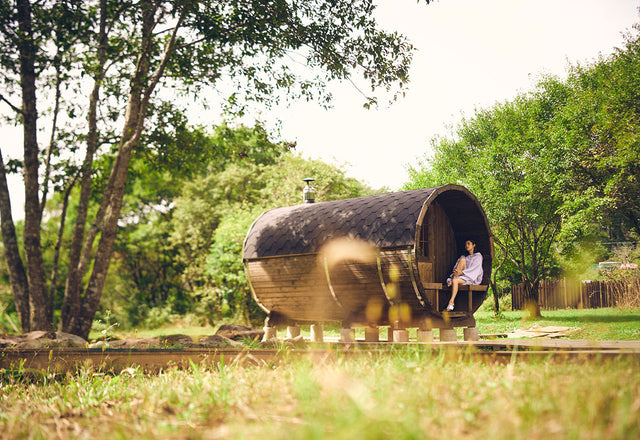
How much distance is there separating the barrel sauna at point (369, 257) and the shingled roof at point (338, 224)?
22 mm

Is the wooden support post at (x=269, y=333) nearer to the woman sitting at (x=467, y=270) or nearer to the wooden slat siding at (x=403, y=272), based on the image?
the wooden slat siding at (x=403, y=272)

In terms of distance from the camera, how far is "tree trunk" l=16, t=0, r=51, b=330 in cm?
1212

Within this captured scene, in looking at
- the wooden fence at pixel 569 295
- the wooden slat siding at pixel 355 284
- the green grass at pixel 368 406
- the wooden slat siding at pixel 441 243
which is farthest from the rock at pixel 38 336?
the wooden fence at pixel 569 295

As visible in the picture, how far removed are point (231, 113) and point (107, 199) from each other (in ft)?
11.3

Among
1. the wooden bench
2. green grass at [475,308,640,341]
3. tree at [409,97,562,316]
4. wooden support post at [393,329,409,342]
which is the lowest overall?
green grass at [475,308,640,341]

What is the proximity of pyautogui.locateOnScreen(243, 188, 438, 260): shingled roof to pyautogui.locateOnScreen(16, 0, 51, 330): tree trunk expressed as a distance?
15.8 feet

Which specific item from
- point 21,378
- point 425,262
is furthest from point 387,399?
point 425,262

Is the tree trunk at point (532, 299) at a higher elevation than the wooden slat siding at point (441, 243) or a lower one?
lower

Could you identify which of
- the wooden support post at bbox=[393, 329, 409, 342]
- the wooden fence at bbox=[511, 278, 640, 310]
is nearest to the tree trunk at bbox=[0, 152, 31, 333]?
the wooden support post at bbox=[393, 329, 409, 342]

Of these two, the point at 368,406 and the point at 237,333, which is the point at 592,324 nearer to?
the point at 237,333

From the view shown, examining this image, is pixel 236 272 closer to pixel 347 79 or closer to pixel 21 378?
pixel 347 79

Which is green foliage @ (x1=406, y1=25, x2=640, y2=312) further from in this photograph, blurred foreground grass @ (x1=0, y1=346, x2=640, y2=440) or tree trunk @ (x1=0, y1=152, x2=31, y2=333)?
blurred foreground grass @ (x1=0, y1=346, x2=640, y2=440)

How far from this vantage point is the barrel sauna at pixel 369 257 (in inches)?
363

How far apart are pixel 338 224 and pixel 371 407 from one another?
25.1 ft
